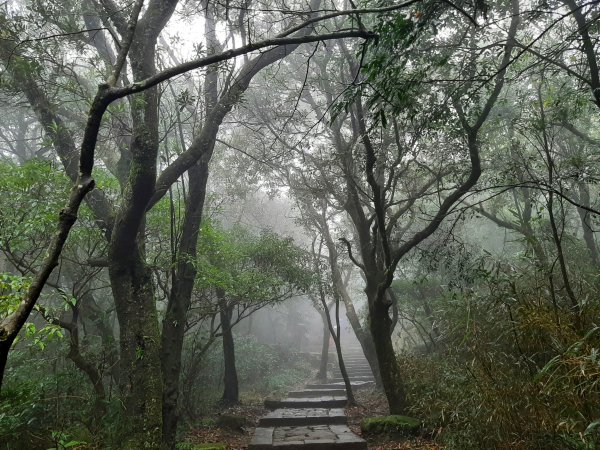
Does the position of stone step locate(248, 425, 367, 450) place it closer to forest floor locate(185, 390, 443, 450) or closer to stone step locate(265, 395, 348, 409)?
forest floor locate(185, 390, 443, 450)

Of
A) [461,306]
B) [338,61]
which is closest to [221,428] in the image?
[461,306]

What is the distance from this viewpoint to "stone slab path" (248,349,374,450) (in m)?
6.79

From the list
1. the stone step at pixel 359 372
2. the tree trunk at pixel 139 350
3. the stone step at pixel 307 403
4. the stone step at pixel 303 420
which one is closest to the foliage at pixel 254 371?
the stone step at pixel 307 403

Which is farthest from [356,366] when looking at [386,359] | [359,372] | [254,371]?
[386,359]

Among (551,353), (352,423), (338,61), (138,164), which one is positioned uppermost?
(338,61)

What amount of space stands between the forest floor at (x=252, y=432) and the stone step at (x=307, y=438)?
28 centimetres

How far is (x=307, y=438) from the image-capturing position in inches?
286

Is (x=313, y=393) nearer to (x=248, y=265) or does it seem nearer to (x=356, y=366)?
(x=248, y=265)

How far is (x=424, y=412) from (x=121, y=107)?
6740 mm

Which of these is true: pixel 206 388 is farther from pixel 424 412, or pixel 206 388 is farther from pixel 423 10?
pixel 423 10

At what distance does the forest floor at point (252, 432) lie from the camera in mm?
6457

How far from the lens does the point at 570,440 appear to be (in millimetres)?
3215

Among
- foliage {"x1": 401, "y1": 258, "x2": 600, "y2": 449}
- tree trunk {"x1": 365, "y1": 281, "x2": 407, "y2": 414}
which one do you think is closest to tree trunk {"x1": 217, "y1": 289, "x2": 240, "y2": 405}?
tree trunk {"x1": 365, "y1": 281, "x2": 407, "y2": 414}

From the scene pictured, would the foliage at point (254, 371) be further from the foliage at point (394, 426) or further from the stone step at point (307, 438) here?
the foliage at point (394, 426)
